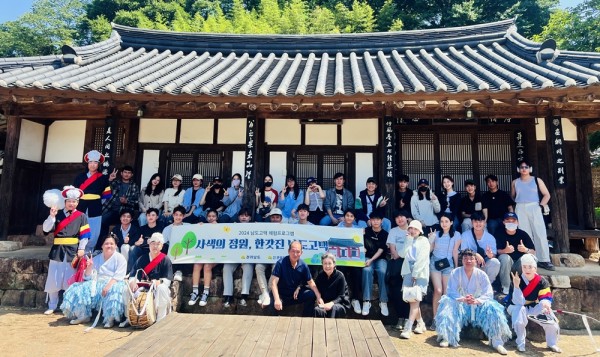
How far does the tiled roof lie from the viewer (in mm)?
6477

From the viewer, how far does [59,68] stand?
809 centimetres

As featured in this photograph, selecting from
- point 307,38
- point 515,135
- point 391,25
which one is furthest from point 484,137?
point 391,25

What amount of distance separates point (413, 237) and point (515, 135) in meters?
4.47

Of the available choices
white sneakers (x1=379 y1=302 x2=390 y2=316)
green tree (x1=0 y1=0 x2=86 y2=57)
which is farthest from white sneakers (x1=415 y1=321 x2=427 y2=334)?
green tree (x1=0 y1=0 x2=86 y2=57)

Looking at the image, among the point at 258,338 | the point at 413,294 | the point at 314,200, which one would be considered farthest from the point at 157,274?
the point at 413,294

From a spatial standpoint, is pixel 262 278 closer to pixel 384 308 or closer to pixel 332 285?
pixel 332 285

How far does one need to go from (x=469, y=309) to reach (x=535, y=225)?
274cm

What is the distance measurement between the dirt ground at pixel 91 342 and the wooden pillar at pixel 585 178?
3.79 m

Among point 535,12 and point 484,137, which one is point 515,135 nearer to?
point 484,137

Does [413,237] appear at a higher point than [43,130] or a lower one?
lower

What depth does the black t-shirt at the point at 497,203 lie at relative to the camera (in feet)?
22.5

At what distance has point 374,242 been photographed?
6.21 meters

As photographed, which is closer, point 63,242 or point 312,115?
point 63,242

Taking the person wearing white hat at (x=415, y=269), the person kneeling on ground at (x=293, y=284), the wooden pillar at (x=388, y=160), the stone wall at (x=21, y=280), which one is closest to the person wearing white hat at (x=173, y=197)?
the stone wall at (x=21, y=280)
